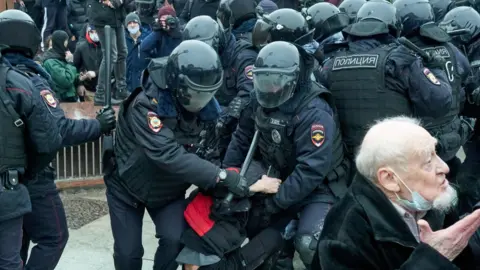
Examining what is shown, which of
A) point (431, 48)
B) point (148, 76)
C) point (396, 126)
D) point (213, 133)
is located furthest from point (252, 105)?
point (396, 126)

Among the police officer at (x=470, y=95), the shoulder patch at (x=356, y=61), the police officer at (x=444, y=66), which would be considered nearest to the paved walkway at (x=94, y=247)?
the shoulder patch at (x=356, y=61)

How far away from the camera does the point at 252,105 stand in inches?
189

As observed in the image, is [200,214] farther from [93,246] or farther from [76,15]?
[76,15]

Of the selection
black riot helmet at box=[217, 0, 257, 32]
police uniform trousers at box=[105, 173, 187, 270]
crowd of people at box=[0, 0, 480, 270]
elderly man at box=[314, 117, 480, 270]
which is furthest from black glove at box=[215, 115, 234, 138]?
elderly man at box=[314, 117, 480, 270]

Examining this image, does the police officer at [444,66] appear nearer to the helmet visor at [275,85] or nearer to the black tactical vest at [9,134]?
the helmet visor at [275,85]

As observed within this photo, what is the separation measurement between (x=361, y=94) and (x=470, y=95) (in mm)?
1394

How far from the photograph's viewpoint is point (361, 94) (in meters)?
4.85

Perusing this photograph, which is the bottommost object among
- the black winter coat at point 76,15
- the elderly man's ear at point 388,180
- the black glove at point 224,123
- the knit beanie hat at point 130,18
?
the black winter coat at point 76,15

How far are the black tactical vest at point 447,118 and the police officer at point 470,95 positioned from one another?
0.25 metres

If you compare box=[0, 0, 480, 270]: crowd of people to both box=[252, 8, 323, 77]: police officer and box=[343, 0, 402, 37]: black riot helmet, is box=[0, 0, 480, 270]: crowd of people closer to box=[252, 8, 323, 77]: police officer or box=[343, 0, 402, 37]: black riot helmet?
box=[343, 0, 402, 37]: black riot helmet

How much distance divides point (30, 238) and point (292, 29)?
2.64 meters

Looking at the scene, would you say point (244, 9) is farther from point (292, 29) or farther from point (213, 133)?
point (213, 133)

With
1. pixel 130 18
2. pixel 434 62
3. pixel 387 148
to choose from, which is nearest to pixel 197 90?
pixel 387 148

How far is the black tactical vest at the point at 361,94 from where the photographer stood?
479 centimetres
